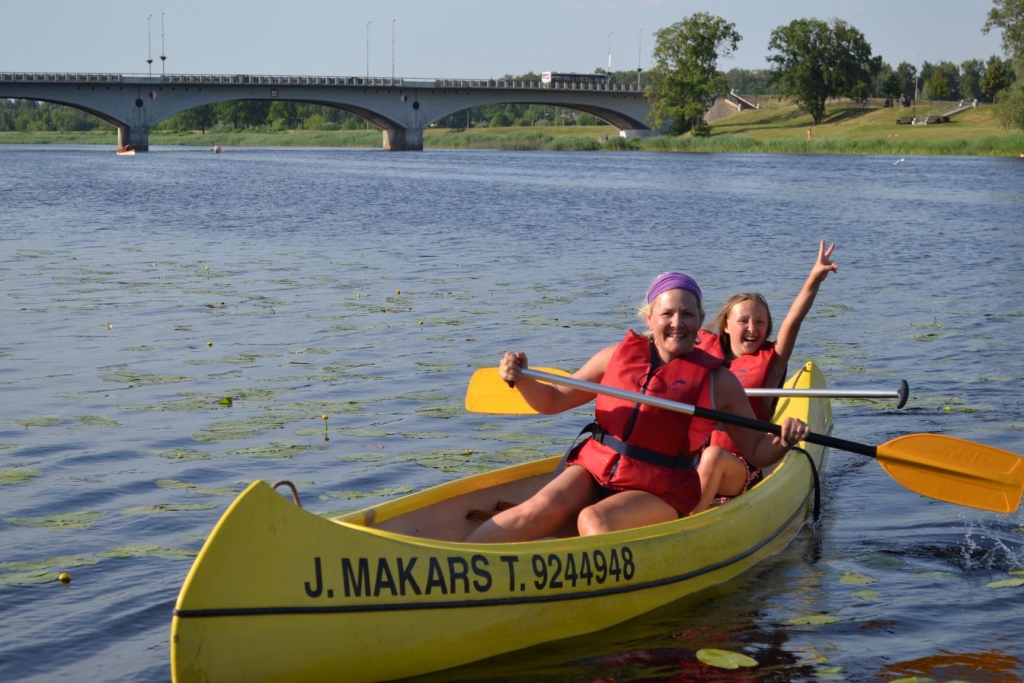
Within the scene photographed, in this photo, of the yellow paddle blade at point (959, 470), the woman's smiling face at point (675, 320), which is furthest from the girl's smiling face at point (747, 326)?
the woman's smiling face at point (675, 320)

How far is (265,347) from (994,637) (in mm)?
7269

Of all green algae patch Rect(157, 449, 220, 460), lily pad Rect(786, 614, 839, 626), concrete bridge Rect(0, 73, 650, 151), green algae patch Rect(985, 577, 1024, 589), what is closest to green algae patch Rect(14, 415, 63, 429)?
green algae patch Rect(157, 449, 220, 460)

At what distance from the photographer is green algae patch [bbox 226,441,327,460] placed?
7563 mm

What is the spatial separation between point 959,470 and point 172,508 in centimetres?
425

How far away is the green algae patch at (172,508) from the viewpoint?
21.4 ft

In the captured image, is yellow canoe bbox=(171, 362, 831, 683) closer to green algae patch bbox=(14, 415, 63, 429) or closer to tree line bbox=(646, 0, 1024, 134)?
green algae patch bbox=(14, 415, 63, 429)

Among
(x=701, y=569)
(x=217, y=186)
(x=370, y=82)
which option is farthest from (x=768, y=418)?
(x=370, y=82)

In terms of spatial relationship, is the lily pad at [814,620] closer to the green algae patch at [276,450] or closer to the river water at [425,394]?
the river water at [425,394]

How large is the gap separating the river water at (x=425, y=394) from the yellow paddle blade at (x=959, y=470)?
18.3 inches

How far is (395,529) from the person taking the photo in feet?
16.9

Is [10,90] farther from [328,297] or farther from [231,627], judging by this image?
[231,627]

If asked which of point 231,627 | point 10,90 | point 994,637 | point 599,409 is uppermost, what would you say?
point 10,90

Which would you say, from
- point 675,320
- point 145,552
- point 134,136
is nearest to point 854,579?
point 675,320

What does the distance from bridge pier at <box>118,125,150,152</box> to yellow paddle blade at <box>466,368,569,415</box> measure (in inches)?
2840
